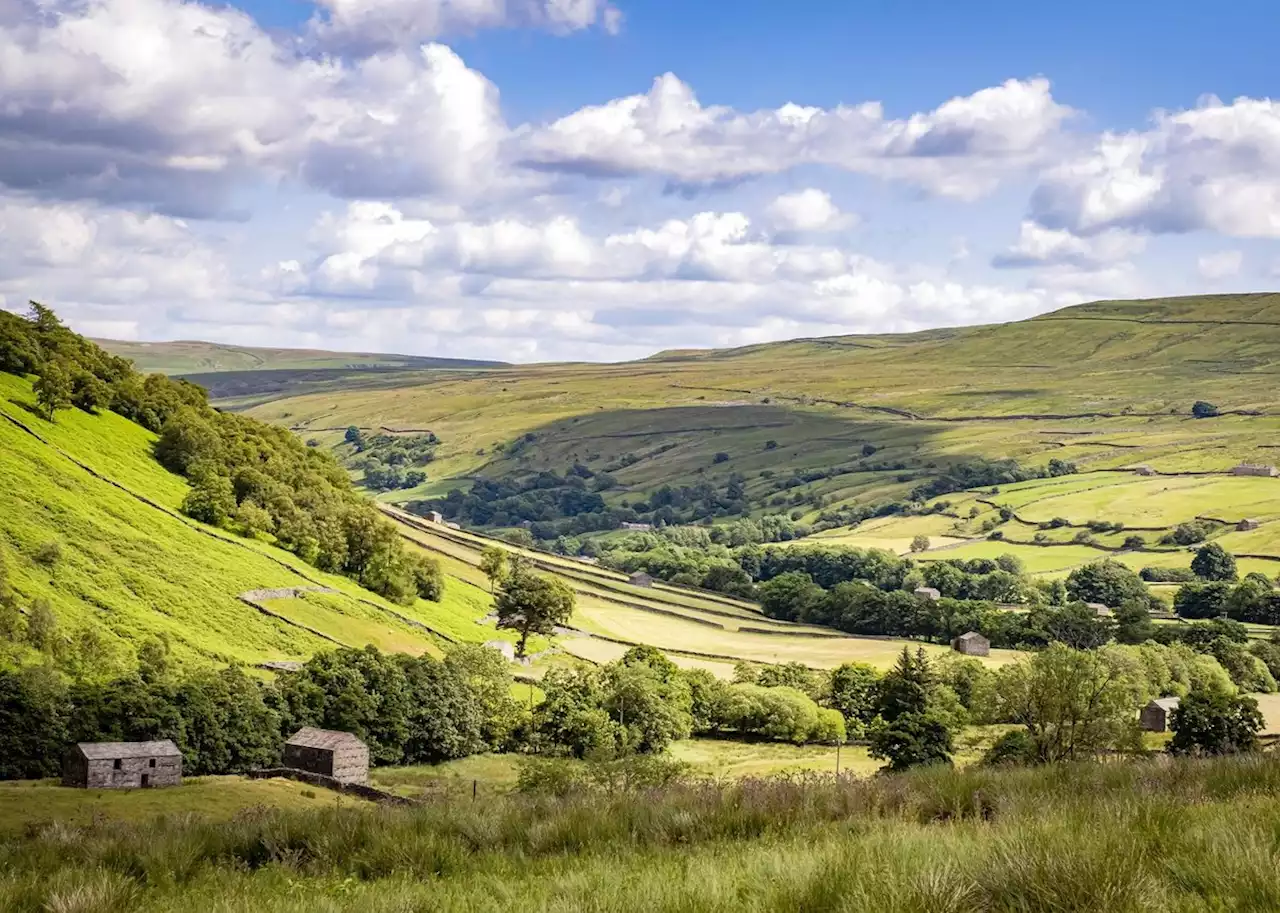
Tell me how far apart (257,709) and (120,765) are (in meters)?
10.7

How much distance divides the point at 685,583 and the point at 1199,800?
17072cm

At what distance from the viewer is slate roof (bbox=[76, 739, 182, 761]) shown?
197 ft

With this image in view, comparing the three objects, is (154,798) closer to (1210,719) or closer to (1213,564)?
(1210,719)

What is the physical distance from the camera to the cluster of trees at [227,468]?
10700cm

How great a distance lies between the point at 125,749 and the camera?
6078 centimetres

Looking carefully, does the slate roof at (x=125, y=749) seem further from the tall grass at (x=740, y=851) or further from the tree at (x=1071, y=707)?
the tall grass at (x=740, y=851)

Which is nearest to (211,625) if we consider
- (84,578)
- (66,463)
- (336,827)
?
(84,578)

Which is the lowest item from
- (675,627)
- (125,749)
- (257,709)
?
(675,627)

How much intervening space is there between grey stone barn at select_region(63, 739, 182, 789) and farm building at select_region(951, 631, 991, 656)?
87.5 m

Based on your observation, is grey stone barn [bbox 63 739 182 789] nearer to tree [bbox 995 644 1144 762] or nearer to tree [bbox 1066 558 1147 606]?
tree [bbox 995 644 1144 762]

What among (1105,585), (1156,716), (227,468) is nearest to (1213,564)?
(1105,585)

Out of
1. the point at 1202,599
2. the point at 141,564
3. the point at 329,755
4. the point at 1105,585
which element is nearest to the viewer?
the point at 329,755

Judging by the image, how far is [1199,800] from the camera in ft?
40.8

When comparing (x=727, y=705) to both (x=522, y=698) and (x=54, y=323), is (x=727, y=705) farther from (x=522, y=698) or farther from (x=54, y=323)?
(x=54, y=323)
